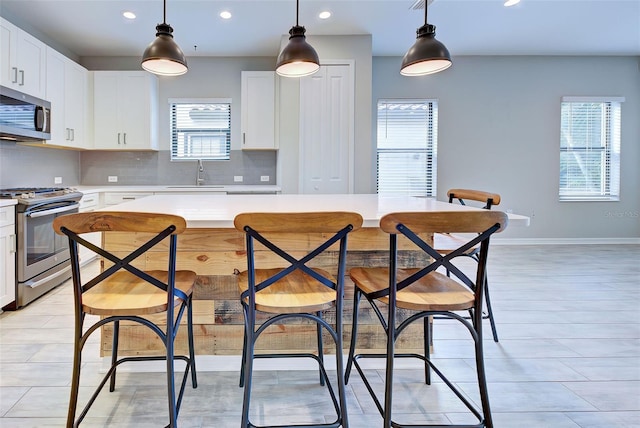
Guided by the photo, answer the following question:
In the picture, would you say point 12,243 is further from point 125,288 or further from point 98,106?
point 98,106

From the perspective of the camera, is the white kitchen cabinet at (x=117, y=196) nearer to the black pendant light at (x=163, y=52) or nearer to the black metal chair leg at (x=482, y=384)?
the black pendant light at (x=163, y=52)

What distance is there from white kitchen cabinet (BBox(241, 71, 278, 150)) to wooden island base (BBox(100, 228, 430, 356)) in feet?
10.2

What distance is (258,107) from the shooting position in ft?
15.8

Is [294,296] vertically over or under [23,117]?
under

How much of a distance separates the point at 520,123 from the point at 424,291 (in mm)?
5071

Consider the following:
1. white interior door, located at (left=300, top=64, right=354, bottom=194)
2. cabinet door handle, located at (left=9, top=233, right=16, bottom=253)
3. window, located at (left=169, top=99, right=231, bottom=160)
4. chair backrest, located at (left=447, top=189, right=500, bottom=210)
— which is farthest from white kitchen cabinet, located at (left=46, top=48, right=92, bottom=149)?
chair backrest, located at (left=447, top=189, right=500, bottom=210)

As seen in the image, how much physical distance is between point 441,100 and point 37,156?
5.19m

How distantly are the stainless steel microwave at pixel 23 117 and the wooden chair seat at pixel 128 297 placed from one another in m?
2.41

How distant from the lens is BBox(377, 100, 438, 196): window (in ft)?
18.1

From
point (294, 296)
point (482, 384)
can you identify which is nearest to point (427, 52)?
point (294, 296)

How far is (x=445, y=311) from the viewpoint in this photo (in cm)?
140

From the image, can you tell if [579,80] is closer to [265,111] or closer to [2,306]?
[265,111]

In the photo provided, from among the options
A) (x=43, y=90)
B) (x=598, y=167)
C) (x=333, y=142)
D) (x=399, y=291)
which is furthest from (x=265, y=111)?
(x=598, y=167)

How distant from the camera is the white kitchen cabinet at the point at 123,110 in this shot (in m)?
4.77
